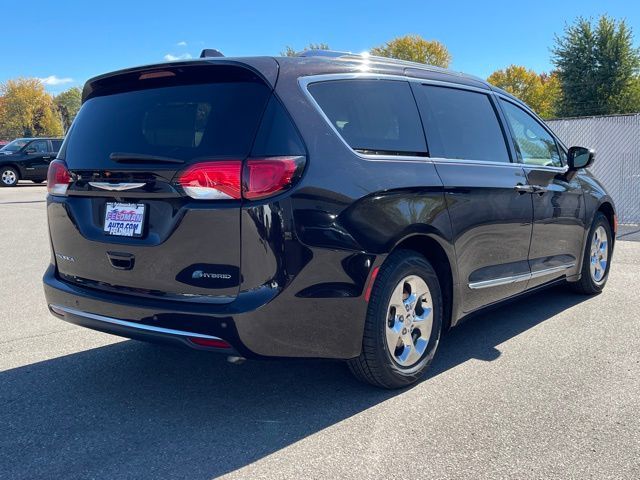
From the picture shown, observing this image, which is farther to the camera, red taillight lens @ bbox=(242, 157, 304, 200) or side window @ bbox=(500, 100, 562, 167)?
side window @ bbox=(500, 100, 562, 167)

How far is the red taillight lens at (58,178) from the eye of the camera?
3506mm

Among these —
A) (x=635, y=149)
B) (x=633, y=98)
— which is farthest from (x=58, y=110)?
(x=635, y=149)

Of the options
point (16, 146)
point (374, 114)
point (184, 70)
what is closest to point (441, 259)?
point (374, 114)

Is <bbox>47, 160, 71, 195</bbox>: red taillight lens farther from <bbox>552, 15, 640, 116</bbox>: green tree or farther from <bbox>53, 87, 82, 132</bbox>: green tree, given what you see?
<bbox>53, 87, 82, 132</bbox>: green tree

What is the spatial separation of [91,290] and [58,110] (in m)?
113

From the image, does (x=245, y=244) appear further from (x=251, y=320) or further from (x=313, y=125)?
(x=313, y=125)

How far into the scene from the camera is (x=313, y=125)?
10.1ft

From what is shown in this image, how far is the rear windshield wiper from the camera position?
3.02 metres

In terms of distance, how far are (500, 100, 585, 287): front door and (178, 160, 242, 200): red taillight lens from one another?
267 centimetres

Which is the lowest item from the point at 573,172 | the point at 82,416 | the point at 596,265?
the point at 82,416

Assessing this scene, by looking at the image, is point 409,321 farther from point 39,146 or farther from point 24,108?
point 24,108

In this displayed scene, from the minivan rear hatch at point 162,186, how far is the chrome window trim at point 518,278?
75.0 inches

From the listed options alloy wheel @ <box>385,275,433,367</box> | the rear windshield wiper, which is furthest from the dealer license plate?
alloy wheel @ <box>385,275,433,367</box>

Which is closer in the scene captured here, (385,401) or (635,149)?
(385,401)
